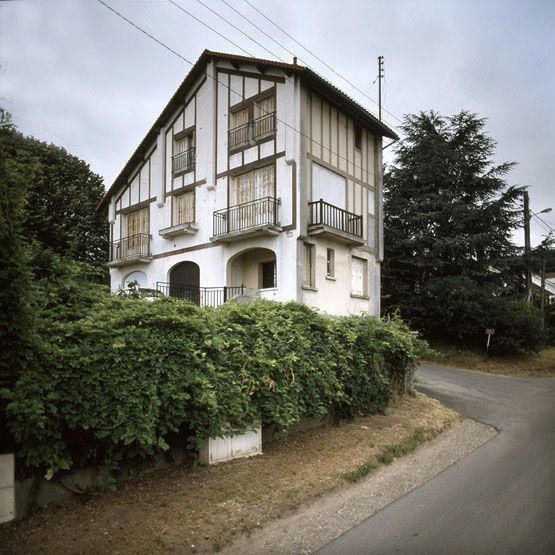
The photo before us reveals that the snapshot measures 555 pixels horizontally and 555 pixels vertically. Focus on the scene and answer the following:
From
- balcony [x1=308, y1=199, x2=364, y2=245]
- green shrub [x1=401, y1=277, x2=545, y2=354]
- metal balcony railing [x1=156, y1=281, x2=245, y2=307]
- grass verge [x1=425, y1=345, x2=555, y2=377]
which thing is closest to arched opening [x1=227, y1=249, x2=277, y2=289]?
metal balcony railing [x1=156, y1=281, x2=245, y2=307]

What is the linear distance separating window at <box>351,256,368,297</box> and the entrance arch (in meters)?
6.59

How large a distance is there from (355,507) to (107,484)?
8.92ft

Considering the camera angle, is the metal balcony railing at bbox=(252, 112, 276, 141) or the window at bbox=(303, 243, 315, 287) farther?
the metal balcony railing at bbox=(252, 112, 276, 141)

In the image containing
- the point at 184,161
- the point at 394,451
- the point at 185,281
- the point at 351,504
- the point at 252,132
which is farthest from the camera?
the point at 184,161

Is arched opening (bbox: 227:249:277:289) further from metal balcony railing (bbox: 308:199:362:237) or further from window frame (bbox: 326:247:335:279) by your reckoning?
metal balcony railing (bbox: 308:199:362:237)

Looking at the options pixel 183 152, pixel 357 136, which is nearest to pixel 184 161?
pixel 183 152

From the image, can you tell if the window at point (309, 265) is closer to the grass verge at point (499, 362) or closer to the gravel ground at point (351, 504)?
the grass verge at point (499, 362)

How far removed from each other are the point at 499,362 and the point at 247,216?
41.5 feet

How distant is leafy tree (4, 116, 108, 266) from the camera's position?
80.2ft

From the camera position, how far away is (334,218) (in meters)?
18.7

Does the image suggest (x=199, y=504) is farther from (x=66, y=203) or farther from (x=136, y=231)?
(x=66, y=203)

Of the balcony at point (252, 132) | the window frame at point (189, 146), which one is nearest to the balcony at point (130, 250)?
the window frame at point (189, 146)

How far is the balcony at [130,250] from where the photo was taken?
75.0 ft

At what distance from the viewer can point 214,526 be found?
4617 mm
